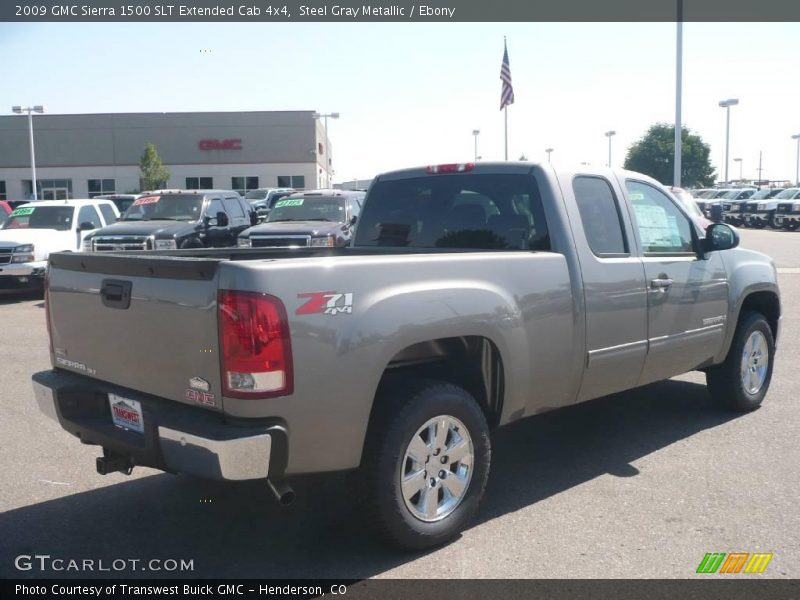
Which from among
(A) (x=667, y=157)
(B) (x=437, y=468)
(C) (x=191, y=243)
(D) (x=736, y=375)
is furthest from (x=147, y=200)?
(A) (x=667, y=157)

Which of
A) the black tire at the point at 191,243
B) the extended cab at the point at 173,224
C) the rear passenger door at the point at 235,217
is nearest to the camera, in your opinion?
the extended cab at the point at 173,224

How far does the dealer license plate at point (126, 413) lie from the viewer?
3.78 metres

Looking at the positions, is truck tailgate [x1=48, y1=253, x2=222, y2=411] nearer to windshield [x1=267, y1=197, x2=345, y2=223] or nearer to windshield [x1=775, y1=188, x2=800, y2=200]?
windshield [x1=267, y1=197, x2=345, y2=223]

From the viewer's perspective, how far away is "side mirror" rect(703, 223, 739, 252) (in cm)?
585

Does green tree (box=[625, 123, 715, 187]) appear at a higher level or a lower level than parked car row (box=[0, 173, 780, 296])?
higher

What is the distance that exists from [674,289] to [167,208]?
40.0 feet

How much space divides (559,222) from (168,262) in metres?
2.35

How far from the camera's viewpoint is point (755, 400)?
6.66 meters

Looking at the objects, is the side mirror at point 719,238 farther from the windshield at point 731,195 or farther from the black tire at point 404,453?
the windshield at point 731,195

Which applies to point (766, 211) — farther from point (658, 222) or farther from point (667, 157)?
point (667, 157)

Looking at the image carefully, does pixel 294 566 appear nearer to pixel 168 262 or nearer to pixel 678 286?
pixel 168 262

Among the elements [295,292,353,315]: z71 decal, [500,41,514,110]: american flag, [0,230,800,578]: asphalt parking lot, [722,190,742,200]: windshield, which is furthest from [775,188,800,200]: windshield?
[295,292,353,315]: z71 decal

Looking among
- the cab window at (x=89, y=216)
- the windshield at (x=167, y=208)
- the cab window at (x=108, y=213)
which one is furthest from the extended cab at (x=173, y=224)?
the cab window at (x=108, y=213)

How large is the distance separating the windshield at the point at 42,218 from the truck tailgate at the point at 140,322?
12049 mm
